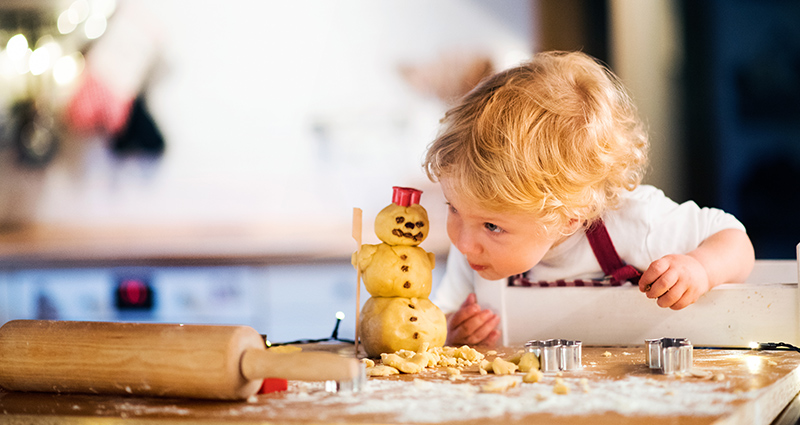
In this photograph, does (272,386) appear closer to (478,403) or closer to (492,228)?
(478,403)

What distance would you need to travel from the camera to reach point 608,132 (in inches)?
39.1

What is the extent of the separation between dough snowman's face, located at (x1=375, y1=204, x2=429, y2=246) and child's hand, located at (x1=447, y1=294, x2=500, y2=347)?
18 centimetres

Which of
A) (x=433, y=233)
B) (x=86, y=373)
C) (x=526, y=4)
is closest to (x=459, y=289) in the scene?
(x=86, y=373)

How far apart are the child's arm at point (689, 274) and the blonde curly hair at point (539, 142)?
0.52 ft

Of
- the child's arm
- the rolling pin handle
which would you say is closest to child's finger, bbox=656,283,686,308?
the child's arm

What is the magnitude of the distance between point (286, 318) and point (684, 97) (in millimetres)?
1796

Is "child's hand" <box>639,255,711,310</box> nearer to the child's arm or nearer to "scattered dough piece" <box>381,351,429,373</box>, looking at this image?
the child's arm

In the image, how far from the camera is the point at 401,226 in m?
0.86

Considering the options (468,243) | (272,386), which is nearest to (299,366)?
(272,386)

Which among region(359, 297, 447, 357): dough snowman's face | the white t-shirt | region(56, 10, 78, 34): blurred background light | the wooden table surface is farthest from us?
region(56, 10, 78, 34): blurred background light

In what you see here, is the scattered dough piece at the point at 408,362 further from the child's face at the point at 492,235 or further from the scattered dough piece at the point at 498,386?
the child's face at the point at 492,235

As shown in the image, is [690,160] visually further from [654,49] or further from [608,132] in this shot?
[608,132]

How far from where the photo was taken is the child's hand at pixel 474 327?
98cm

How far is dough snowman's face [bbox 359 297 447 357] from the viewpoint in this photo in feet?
2.69
